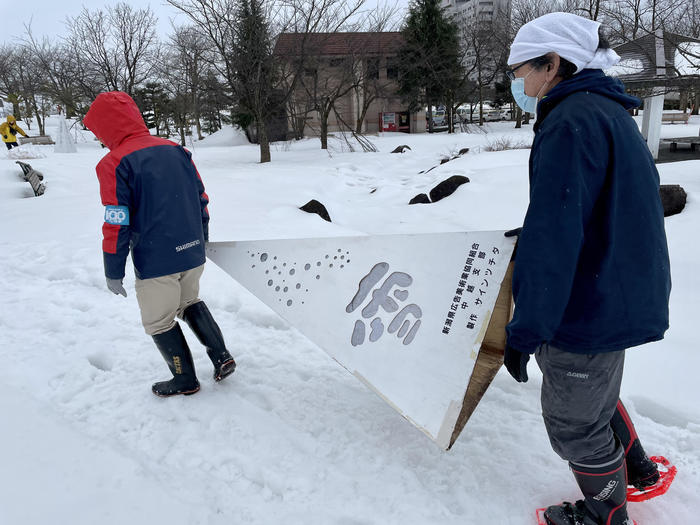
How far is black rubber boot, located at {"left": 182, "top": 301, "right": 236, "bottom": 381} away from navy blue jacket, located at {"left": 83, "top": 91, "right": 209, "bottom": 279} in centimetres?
34

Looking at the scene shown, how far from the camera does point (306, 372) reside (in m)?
2.99

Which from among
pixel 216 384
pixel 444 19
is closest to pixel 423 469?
pixel 216 384

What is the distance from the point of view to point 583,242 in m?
1.44

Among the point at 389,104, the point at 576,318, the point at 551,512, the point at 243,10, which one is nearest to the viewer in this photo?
the point at 576,318

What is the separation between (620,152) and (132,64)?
77.6 feet

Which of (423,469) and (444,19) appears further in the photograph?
(444,19)

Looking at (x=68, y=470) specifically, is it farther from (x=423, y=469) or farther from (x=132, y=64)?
(x=132, y=64)

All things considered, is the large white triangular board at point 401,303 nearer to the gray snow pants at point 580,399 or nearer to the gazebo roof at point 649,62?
the gray snow pants at point 580,399

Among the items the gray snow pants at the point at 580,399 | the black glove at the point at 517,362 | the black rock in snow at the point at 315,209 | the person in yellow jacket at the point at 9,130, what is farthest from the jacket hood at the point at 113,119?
the person in yellow jacket at the point at 9,130

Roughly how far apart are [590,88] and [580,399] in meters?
0.99

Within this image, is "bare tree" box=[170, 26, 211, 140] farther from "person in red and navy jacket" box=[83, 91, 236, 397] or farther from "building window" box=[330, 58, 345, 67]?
"person in red and navy jacket" box=[83, 91, 236, 397]

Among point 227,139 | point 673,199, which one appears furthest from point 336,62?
point 673,199

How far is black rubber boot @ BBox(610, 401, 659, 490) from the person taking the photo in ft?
6.24

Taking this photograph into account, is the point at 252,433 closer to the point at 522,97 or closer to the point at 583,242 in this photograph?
the point at 583,242
